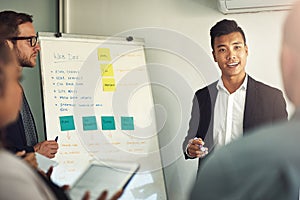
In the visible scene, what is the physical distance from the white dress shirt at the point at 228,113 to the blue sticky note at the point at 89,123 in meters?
0.58

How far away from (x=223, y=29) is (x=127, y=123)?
0.66 meters

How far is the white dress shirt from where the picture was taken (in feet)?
7.63

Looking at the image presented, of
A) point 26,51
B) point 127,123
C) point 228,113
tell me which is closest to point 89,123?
point 127,123

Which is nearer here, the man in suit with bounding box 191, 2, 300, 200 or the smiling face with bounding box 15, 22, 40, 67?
the man in suit with bounding box 191, 2, 300, 200

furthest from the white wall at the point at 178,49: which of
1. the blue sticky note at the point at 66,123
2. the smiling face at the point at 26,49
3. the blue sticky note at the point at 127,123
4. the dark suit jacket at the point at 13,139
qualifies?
the dark suit jacket at the point at 13,139

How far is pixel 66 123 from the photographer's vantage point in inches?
93.4

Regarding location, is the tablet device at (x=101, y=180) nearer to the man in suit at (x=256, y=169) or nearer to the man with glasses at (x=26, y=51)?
the man in suit at (x=256, y=169)

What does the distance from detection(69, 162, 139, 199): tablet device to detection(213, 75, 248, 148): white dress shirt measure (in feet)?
4.37

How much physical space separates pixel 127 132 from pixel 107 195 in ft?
5.55

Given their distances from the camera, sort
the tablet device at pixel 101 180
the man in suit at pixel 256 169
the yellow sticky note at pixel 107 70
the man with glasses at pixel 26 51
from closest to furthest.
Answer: the man in suit at pixel 256 169
the tablet device at pixel 101 180
the man with glasses at pixel 26 51
the yellow sticky note at pixel 107 70

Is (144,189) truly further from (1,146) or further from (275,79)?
(1,146)

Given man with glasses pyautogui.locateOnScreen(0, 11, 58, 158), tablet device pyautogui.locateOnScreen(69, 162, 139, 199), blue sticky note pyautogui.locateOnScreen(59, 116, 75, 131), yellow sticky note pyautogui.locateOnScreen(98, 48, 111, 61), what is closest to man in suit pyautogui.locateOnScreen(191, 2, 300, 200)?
tablet device pyautogui.locateOnScreen(69, 162, 139, 199)

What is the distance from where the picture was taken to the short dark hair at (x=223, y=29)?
2416 millimetres

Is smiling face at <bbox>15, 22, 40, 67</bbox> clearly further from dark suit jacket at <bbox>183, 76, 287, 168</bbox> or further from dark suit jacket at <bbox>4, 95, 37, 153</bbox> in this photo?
dark suit jacket at <bbox>183, 76, 287, 168</bbox>
